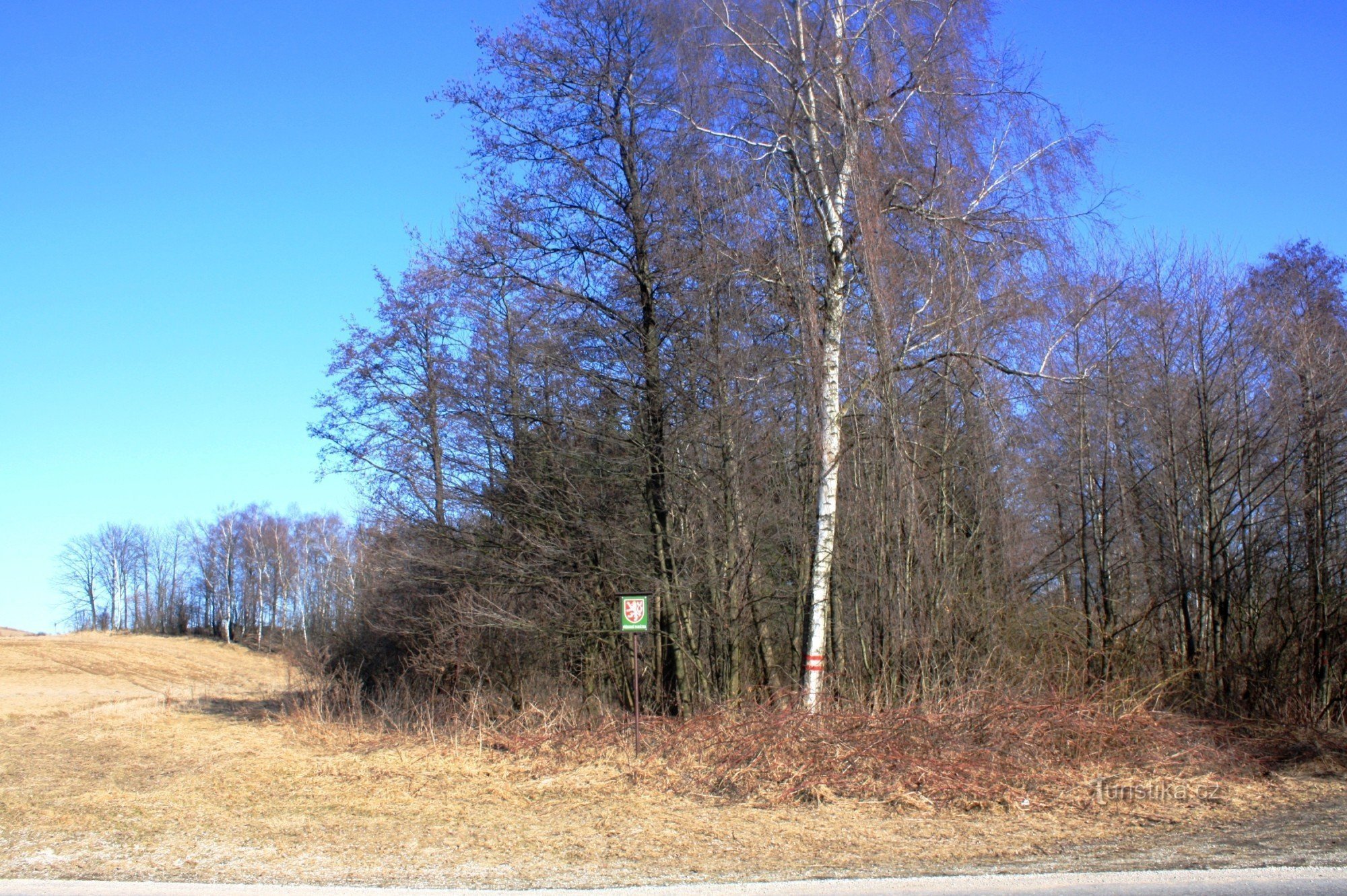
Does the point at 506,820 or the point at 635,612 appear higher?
the point at 635,612

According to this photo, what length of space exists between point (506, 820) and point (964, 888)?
4.38m

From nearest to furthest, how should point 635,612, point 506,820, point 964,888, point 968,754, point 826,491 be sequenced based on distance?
point 964,888 → point 506,820 → point 968,754 → point 635,612 → point 826,491

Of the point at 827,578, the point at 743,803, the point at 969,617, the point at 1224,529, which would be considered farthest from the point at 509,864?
the point at 1224,529

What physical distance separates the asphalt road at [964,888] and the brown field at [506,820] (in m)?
0.30

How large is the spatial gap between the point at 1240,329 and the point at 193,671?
129 ft

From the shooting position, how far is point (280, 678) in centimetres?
4078

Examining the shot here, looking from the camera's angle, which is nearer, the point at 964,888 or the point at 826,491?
the point at 964,888

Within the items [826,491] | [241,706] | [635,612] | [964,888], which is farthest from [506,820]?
[241,706]

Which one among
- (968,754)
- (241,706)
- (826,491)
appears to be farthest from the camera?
(241,706)

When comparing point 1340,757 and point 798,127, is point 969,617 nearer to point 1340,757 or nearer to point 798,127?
point 1340,757

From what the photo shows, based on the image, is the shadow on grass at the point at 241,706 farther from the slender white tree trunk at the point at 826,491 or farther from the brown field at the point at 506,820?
the slender white tree trunk at the point at 826,491

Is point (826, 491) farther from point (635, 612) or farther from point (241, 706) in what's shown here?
point (241, 706)

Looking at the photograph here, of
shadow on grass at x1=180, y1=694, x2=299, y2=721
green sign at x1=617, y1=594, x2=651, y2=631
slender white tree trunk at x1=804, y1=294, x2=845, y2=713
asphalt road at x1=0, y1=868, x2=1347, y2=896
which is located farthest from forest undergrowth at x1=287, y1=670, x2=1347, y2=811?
shadow on grass at x1=180, y1=694, x2=299, y2=721

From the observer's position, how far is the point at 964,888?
5910 mm
